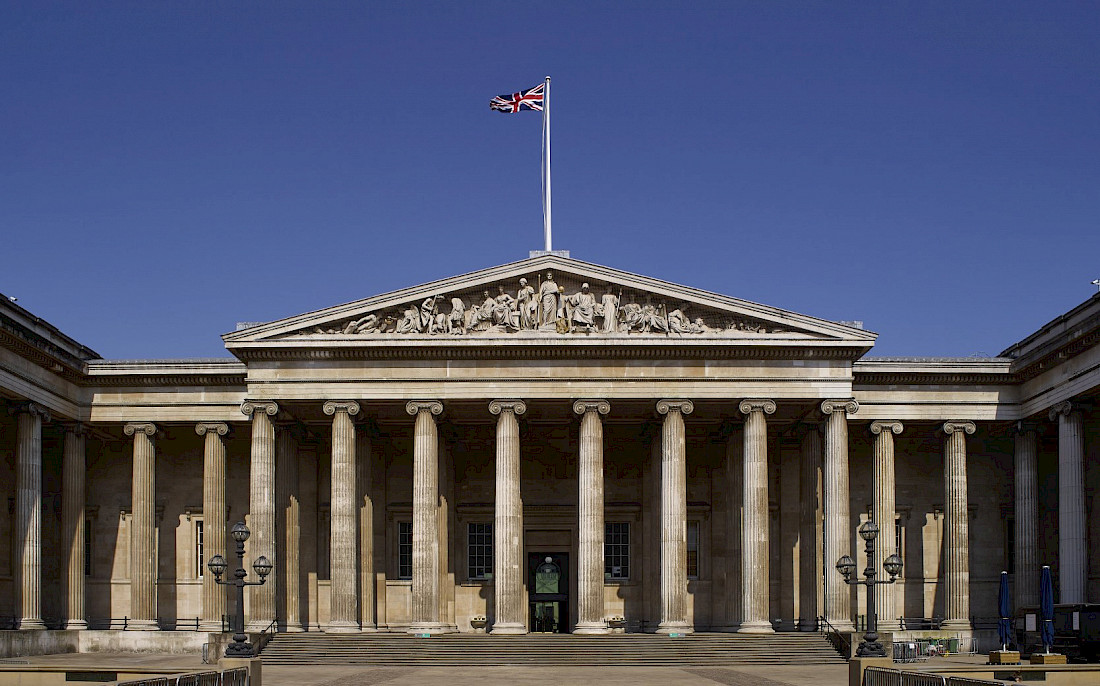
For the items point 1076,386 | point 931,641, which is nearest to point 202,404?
point 931,641

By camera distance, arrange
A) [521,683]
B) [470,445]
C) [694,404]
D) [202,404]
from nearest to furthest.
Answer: [521,683] → [694,404] → [202,404] → [470,445]

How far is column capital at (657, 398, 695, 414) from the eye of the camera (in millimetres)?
51188

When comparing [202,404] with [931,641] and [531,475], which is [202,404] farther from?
[931,641]

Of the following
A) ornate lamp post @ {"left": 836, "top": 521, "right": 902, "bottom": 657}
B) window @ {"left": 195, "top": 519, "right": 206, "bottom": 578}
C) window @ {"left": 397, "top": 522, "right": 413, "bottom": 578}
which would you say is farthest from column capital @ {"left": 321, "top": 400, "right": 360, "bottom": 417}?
ornate lamp post @ {"left": 836, "top": 521, "right": 902, "bottom": 657}

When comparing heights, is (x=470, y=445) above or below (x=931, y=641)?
above

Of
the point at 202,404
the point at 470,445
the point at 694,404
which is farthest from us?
the point at 470,445

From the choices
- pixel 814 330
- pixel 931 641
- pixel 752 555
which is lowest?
pixel 931 641

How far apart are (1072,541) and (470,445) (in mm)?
24202

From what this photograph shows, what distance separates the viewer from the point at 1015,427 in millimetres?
55531

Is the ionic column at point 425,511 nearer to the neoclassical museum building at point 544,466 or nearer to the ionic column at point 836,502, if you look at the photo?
the neoclassical museum building at point 544,466

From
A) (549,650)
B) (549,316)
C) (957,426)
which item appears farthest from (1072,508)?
(549,316)

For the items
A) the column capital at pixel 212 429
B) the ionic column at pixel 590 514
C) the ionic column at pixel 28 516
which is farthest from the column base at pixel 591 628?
the ionic column at pixel 28 516

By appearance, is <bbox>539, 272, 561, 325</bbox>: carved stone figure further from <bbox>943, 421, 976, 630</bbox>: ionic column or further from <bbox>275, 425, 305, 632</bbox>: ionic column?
<bbox>943, 421, 976, 630</bbox>: ionic column

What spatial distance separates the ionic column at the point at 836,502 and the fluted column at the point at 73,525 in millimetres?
28542
